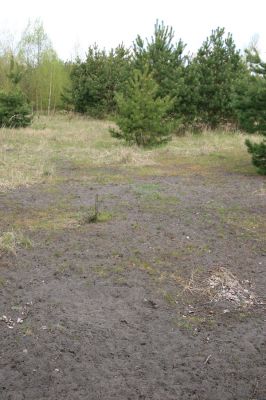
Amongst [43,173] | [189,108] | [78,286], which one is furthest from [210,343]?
[189,108]

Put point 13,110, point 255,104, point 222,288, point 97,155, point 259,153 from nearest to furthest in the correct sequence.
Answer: point 222,288
point 255,104
point 259,153
point 97,155
point 13,110

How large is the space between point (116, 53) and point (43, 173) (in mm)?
18688

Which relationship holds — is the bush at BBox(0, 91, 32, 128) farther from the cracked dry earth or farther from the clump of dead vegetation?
the clump of dead vegetation

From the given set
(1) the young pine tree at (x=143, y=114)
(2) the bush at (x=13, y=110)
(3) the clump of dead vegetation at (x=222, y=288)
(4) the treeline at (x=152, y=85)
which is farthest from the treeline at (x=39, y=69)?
(3) the clump of dead vegetation at (x=222, y=288)

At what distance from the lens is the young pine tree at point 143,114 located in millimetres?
11922

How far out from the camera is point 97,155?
1106 centimetres

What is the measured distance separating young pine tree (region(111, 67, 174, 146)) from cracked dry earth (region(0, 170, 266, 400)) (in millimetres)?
6048

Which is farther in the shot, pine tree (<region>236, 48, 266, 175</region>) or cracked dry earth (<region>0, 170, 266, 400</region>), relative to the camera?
pine tree (<region>236, 48, 266, 175</region>)

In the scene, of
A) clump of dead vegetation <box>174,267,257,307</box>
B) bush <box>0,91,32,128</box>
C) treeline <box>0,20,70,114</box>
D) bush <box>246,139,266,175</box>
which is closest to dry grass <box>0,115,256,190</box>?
bush <box>246,139,266,175</box>

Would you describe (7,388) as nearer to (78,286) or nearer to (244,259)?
(78,286)

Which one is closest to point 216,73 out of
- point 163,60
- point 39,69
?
point 163,60

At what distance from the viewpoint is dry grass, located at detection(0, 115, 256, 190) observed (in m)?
8.95

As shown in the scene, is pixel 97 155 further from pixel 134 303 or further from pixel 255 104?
pixel 134 303

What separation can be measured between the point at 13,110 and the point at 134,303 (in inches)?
552
